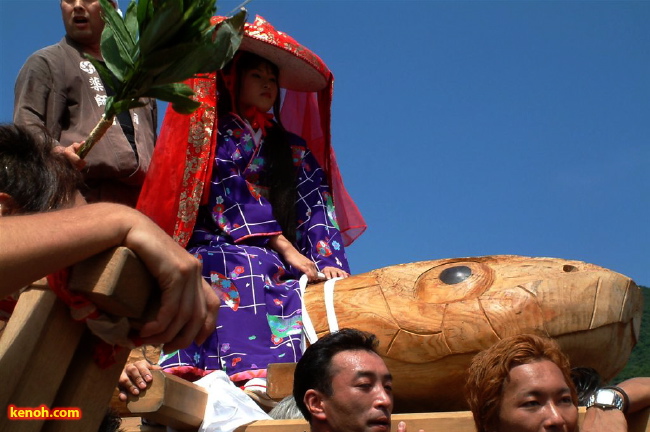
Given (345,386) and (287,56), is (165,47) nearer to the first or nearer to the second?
(345,386)

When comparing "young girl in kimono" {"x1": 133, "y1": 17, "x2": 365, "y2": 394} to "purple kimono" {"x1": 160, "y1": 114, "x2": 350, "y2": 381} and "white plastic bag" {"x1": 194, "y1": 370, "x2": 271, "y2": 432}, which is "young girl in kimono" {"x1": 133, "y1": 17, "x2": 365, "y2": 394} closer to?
"purple kimono" {"x1": 160, "y1": 114, "x2": 350, "y2": 381}

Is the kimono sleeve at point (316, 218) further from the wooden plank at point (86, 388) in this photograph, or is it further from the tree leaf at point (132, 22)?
the wooden plank at point (86, 388)

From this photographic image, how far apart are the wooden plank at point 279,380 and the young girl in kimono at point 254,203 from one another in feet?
0.74

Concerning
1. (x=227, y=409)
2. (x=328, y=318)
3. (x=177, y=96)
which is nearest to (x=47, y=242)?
(x=177, y=96)

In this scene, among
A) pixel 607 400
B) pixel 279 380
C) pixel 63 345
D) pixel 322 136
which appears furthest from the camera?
pixel 322 136

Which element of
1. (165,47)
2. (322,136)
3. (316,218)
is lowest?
(316,218)

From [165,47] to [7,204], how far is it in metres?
0.59

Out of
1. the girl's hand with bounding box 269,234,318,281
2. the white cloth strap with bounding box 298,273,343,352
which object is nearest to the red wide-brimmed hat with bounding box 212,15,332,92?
the girl's hand with bounding box 269,234,318,281

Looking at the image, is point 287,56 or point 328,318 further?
point 287,56

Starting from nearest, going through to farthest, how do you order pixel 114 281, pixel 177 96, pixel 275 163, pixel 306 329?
pixel 114 281
pixel 177 96
pixel 306 329
pixel 275 163

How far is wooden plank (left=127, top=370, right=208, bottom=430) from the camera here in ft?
8.71

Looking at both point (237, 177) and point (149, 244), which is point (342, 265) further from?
point (149, 244)

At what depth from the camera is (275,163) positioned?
13.7ft

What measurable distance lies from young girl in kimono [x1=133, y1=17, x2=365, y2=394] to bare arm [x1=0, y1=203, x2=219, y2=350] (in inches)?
85.3
